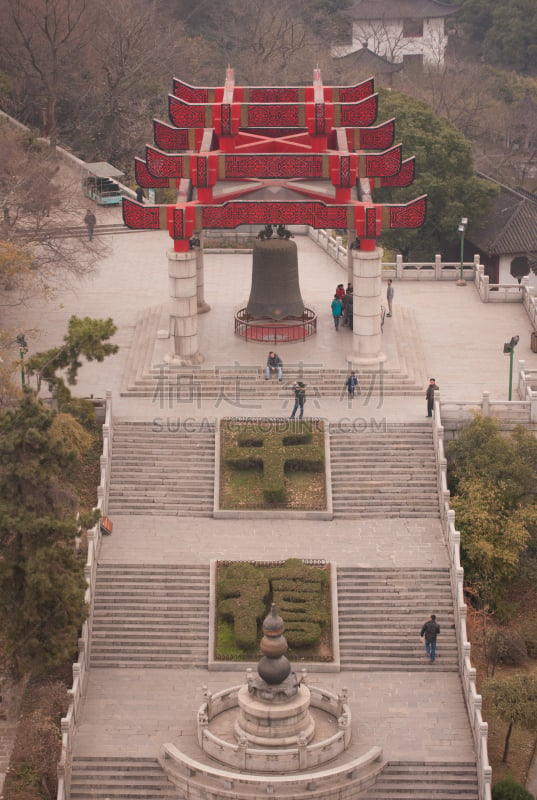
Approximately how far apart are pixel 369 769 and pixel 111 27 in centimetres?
→ 6189

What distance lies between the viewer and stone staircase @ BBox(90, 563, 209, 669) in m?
47.4

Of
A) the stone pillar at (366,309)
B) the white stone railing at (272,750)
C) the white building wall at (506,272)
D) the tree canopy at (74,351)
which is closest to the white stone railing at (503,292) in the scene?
the stone pillar at (366,309)

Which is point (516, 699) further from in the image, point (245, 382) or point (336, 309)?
point (336, 309)

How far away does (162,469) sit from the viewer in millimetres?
53438

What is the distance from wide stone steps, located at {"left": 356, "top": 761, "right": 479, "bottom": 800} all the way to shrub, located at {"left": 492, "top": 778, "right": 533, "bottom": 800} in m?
0.78

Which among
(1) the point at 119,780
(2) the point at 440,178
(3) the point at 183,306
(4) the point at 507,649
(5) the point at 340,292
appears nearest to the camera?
(1) the point at 119,780

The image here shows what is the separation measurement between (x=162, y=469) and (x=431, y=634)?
11687 millimetres

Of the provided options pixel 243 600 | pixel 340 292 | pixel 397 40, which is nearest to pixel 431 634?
pixel 243 600

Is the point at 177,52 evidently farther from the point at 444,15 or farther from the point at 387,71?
the point at 444,15

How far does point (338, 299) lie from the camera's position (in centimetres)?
6209

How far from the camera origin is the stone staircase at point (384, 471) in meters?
52.2

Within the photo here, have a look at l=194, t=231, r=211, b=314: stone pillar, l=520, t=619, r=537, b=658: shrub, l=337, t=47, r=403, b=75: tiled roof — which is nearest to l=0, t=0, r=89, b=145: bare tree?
l=194, t=231, r=211, b=314: stone pillar

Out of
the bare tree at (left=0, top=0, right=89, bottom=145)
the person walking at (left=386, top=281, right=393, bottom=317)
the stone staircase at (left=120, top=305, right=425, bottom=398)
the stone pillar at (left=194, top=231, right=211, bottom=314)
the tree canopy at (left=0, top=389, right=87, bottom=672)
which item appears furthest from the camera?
the bare tree at (left=0, top=0, right=89, bottom=145)

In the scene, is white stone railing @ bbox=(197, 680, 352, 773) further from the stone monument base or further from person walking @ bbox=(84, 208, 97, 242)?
person walking @ bbox=(84, 208, 97, 242)
